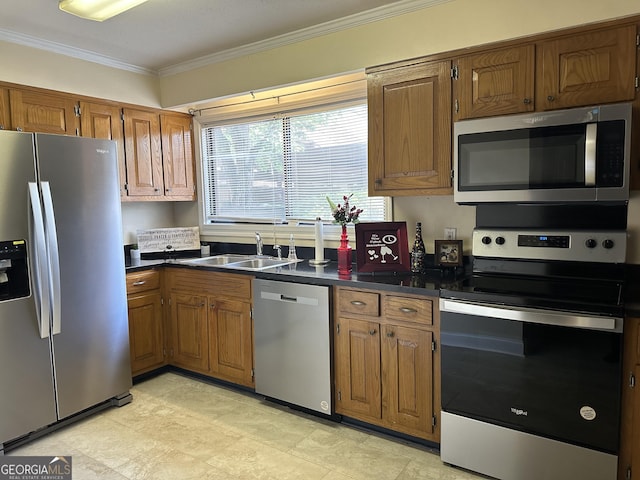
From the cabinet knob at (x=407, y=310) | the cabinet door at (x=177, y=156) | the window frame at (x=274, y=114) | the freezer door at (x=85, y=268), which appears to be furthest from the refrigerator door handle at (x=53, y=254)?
the cabinet knob at (x=407, y=310)

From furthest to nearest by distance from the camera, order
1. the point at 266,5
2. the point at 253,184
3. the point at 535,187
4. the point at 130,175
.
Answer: the point at 253,184, the point at 130,175, the point at 266,5, the point at 535,187

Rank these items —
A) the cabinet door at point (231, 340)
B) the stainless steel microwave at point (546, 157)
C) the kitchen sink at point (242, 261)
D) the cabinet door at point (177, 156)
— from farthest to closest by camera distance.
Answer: the cabinet door at point (177, 156)
the kitchen sink at point (242, 261)
the cabinet door at point (231, 340)
the stainless steel microwave at point (546, 157)

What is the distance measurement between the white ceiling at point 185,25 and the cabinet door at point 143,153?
0.47 m

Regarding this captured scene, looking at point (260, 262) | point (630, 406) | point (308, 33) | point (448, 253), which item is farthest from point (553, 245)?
point (260, 262)

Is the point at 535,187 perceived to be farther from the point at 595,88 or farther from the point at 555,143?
the point at 595,88

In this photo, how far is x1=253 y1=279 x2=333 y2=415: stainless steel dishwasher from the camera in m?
2.73

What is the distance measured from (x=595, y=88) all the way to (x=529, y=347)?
1.23 m

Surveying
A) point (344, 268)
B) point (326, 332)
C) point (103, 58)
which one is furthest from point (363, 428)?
point (103, 58)

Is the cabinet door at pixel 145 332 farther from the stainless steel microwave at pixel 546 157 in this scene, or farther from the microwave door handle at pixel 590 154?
the microwave door handle at pixel 590 154

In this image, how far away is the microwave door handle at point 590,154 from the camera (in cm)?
201

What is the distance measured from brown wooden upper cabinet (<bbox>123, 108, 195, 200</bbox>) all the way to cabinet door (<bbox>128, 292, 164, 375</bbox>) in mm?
842

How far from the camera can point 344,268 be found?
9.71 feet

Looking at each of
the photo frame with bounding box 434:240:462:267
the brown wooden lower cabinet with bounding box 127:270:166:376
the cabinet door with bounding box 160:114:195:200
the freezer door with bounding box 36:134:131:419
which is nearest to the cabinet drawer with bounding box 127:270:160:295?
the brown wooden lower cabinet with bounding box 127:270:166:376

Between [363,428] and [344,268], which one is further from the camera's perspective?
[344,268]
